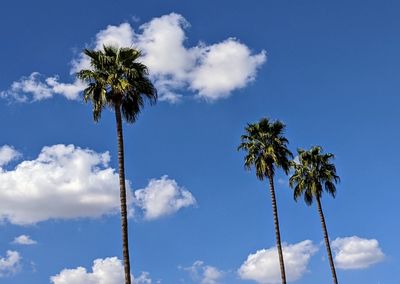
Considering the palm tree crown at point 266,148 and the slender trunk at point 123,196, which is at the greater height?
the palm tree crown at point 266,148

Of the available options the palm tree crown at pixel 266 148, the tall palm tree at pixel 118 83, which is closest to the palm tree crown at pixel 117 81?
the tall palm tree at pixel 118 83

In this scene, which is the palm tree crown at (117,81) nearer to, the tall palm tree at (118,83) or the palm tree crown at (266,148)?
the tall palm tree at (118,83)

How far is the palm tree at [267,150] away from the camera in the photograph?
5128 cm

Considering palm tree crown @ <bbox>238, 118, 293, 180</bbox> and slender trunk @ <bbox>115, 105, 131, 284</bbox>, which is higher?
palm tree crown @ <bbox>238, 118, 293, 180</bbox>

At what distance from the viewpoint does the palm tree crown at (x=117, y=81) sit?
115ft

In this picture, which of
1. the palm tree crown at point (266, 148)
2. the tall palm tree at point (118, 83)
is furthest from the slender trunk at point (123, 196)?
the palm tree crown at point (266, 148)

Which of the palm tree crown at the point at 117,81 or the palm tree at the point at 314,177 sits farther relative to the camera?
the palm tree at the point at 314,177

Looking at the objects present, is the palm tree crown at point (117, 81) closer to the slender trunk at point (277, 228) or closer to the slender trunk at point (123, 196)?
the slender trunk at point (123, 196)

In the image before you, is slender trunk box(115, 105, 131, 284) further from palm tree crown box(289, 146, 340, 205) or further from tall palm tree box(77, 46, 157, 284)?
palm tree crown box(289, 146, 340, 205)

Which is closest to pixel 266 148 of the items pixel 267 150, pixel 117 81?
pixel 267 150

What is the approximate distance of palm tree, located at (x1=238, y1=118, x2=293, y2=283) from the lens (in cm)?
5128

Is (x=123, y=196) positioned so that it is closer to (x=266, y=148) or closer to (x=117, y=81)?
(x=117, y=81)

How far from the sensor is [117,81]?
1388 inches

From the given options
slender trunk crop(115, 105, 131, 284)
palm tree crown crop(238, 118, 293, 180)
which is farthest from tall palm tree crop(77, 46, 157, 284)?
palm tree crown crop(238, 118, 293, 180)
